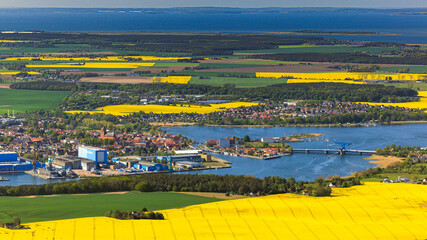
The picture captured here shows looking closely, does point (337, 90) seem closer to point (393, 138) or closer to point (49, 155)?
point (393, 138)

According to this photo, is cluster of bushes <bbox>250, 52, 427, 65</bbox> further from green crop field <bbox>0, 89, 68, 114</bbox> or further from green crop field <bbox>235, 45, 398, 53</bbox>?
green crop field <bbox>0, 89, 68, 114</bbox>

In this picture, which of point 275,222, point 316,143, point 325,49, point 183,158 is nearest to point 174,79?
point 316,143

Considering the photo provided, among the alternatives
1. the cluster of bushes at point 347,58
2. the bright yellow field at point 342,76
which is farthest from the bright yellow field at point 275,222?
the cluster of bushes at point 347,58

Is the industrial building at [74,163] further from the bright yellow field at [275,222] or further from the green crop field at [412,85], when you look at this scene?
the green crop field at [412,85]

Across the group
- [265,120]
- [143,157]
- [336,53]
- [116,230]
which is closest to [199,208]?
[116,230]

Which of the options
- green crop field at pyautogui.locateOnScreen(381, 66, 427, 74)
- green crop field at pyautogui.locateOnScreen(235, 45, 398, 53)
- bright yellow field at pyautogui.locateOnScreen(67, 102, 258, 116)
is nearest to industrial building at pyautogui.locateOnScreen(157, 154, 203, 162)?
bright yellow field at pyautogui.locateOnScreen(67, 102, 258, 116)

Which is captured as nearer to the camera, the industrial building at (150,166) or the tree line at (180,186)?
the tree line at (180,186)
